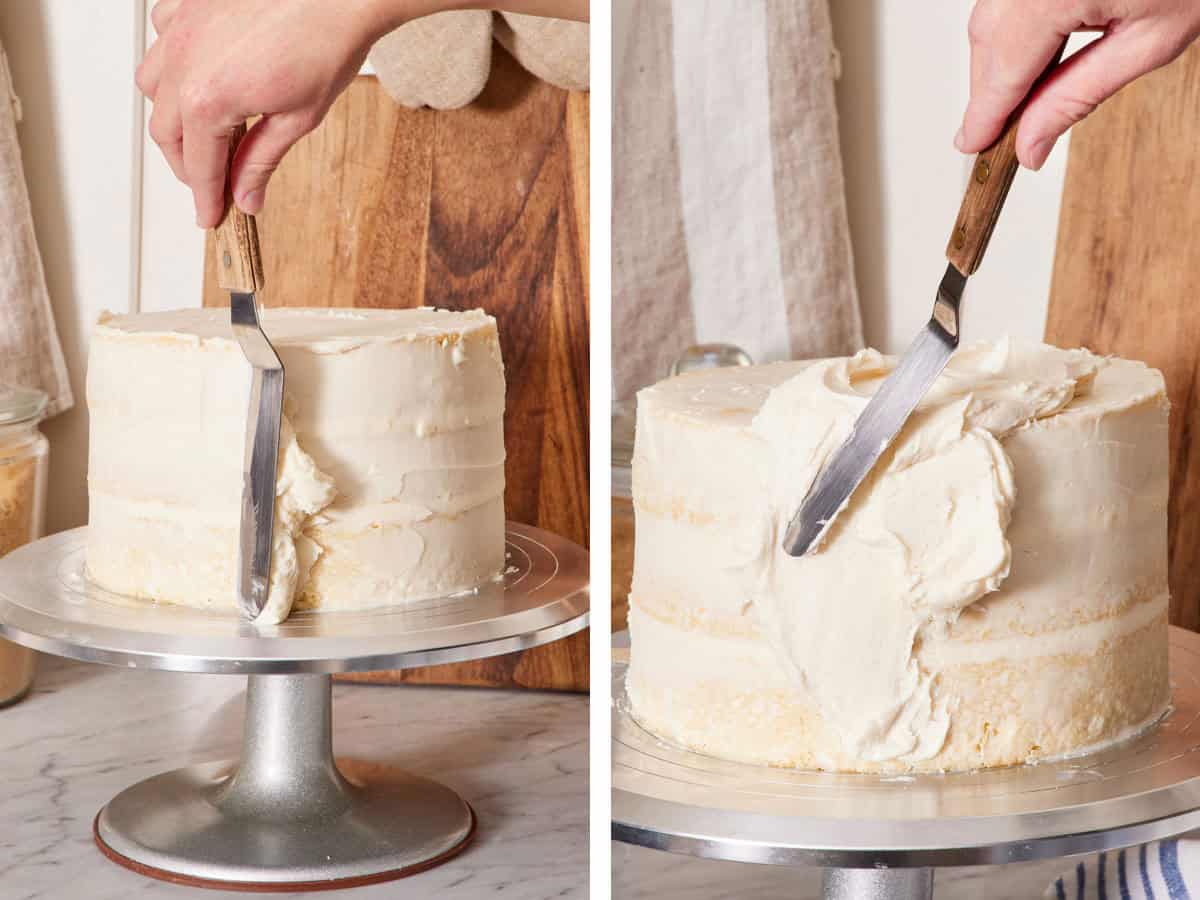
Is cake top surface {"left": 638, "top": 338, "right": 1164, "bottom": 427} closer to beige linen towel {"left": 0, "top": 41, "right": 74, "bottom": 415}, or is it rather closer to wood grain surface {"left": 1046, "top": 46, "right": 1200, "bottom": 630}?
wood grain surface {"left": 1046, "top": 46, "right": 1200, "bottom": 630}

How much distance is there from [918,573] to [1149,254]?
0.53 metres

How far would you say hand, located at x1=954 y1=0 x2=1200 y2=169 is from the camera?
1.82ft

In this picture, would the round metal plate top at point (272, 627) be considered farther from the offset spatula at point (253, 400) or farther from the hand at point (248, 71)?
the hand at point (248, 71)

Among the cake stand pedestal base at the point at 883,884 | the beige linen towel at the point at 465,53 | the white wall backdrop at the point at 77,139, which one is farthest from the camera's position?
the beige linen towel at the point at 465,53

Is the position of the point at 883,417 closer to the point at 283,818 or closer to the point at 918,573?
the point at 918,573

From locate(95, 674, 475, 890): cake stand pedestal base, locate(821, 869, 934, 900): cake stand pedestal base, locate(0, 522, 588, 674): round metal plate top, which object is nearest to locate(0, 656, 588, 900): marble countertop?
locate(95, 674, 475, 890): cake stand pedestal base

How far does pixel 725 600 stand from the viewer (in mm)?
638

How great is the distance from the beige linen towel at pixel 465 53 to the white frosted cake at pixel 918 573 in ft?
1.70

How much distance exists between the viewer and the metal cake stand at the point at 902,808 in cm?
A: 54

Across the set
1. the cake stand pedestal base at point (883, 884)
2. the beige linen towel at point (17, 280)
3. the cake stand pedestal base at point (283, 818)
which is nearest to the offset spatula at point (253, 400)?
the cake stand pedestal base at point (283, 818)

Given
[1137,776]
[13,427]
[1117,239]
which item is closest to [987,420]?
[1137,776]

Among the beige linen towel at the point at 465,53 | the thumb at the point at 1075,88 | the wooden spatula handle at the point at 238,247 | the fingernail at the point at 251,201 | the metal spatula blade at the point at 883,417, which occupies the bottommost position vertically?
the metal spatula blade at the point at 883,417

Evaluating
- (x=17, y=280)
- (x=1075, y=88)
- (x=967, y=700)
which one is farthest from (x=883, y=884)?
(x=17, y=280)

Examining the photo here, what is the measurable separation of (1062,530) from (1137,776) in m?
0.10
